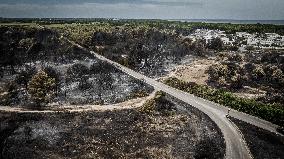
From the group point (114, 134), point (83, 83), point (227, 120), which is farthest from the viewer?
point (83, 83)

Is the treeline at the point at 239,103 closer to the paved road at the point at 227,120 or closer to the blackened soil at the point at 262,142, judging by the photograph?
the paved road at the point at 227,120

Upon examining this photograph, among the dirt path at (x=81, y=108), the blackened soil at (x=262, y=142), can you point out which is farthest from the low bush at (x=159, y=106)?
the blackened soil at (x=262, y=142)

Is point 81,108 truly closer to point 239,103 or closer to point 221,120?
point 221,120

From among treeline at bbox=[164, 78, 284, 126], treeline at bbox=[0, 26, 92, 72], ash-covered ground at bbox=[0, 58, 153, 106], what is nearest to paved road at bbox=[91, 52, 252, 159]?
treeline at bbox=[164, 78, 284, 126]

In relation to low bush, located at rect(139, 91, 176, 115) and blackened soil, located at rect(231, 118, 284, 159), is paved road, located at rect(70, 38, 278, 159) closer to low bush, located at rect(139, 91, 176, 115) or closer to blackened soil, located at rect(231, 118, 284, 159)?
blackened soil, located at rect(231, 118, 284, 159)

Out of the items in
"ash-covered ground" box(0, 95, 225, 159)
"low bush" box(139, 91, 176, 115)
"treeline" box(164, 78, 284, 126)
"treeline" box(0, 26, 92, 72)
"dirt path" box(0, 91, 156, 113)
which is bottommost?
"ash-covered ground" box(0, 95, 225, 159)

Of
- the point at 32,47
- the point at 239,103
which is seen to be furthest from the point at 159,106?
the point at 32,47
